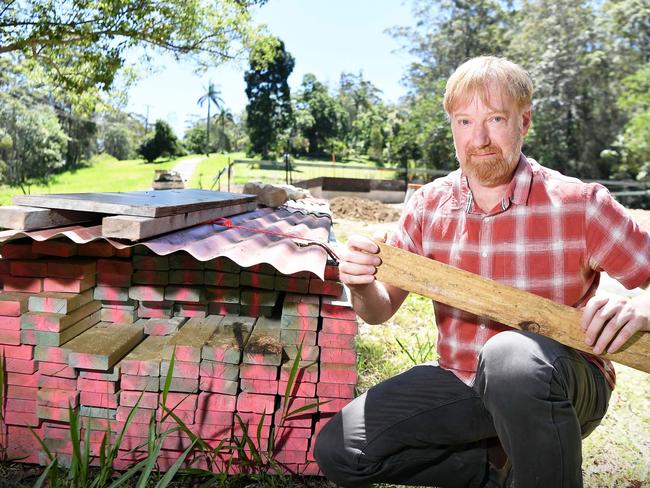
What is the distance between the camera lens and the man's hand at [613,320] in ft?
5.32

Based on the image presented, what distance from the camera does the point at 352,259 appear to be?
1835 mm

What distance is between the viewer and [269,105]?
47.3 m

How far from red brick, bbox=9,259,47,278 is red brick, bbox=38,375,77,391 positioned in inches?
20.7

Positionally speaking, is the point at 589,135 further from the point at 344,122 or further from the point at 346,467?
the point at 344,122

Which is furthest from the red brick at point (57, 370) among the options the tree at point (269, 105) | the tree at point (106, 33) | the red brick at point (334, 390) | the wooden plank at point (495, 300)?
the tree at point (269, 105)

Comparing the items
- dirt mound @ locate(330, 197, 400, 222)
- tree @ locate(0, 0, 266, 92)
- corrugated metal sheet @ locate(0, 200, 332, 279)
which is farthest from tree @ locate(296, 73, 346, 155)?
corrugated metal sheet @ locate(0, 200, 332, 279)

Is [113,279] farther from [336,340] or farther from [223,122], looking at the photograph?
[223,122]

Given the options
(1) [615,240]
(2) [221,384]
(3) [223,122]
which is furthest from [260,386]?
(3) [223,122]

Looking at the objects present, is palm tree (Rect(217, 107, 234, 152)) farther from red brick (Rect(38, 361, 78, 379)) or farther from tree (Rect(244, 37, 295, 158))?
red brick (Rect(38, 361, 78, 379))

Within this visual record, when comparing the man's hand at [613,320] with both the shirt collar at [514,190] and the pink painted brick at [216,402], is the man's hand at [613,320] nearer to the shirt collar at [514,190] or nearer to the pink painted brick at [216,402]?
the shirt collar at [514,190]

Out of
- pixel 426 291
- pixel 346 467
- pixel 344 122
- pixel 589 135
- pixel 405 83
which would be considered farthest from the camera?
pixel 344 122

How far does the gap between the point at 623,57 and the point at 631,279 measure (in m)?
29.3

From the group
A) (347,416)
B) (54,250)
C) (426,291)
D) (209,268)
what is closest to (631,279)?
(426,291)

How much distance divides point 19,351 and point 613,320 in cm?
260
